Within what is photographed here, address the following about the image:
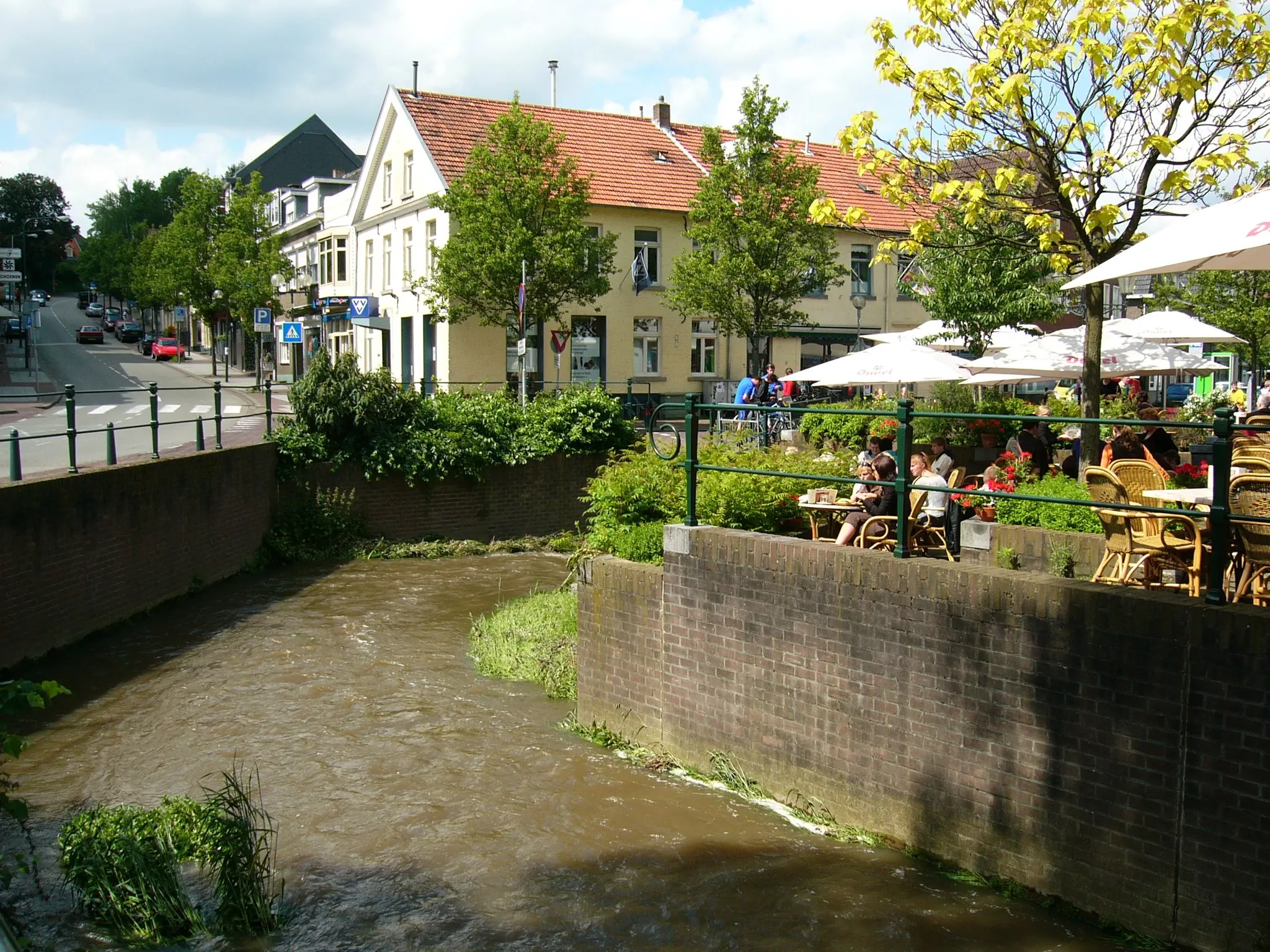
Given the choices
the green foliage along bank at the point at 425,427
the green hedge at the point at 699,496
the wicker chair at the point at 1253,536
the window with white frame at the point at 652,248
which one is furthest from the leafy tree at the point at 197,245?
the wicker chair at the point at 1253,536

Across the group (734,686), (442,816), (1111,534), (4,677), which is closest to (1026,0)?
(1111,534)

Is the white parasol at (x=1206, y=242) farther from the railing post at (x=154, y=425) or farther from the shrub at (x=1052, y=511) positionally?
the railing post at (x=154, y=425)

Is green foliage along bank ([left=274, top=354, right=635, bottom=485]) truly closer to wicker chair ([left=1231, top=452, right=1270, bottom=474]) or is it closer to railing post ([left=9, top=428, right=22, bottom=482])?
railing post ([left=9, top=428, right=22, bottom=482])

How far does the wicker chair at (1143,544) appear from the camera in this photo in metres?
6.34

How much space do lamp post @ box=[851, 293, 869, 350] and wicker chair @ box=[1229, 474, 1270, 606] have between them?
27496mm

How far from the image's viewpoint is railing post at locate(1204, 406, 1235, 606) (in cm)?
556

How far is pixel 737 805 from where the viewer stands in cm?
783

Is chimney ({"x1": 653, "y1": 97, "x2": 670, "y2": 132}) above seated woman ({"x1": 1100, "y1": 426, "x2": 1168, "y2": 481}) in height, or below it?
above

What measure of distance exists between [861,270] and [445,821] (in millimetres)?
35044

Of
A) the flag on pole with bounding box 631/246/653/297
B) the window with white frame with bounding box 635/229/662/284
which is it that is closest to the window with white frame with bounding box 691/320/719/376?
the window with white frame with bounding box 635/229/662/284

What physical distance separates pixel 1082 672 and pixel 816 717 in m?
1.92

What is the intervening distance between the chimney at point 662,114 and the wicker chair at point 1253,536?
35250 mm

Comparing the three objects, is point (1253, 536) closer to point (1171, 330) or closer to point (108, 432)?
point (1171, 330)

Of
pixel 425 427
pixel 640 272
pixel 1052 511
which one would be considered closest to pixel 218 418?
pixel 425 427
